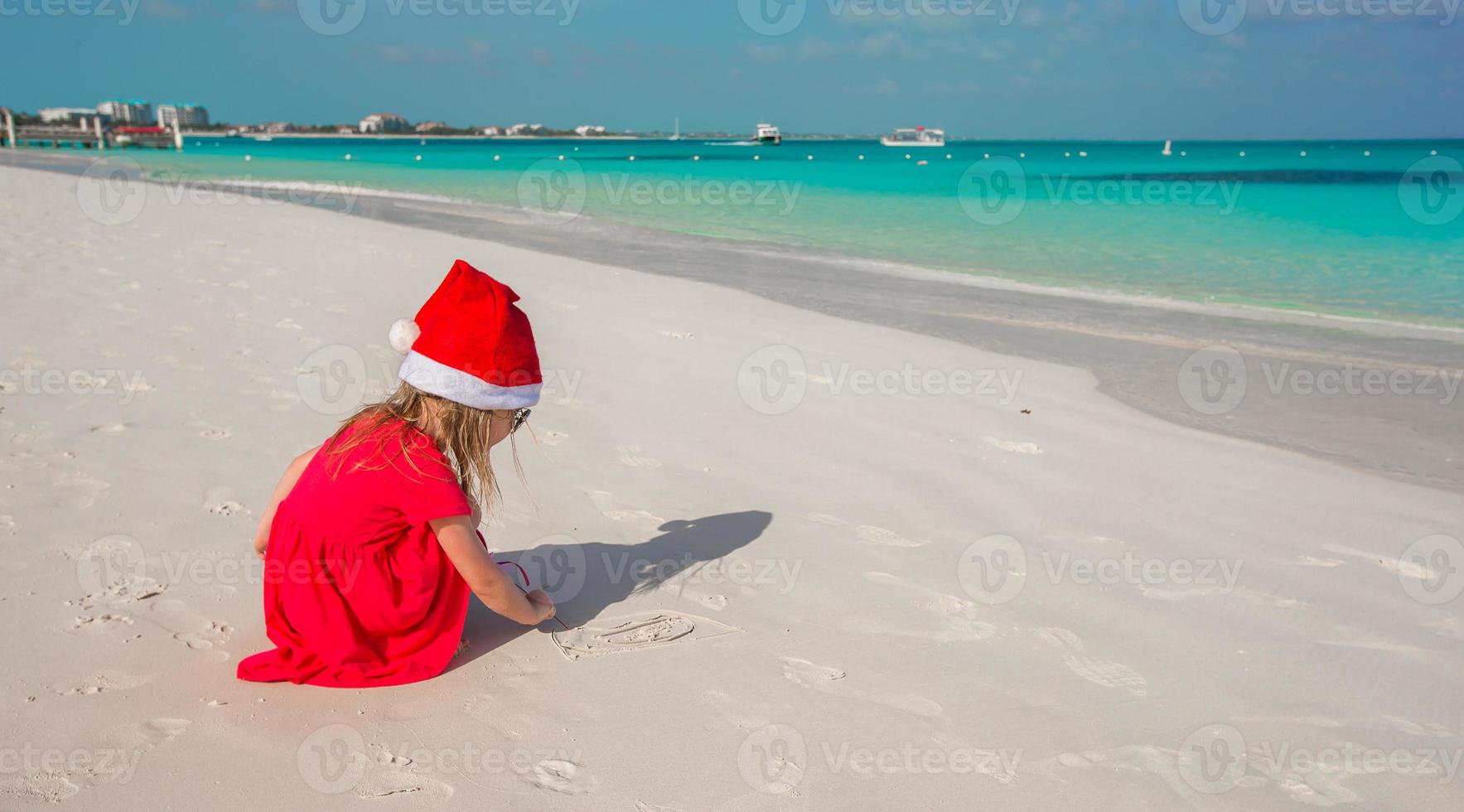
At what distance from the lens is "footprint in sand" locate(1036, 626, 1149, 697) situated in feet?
8.44

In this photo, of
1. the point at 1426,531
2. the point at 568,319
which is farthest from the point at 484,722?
the point at 568,319

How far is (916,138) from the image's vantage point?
355ft

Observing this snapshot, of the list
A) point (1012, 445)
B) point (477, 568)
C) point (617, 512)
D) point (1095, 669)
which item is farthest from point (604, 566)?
point (1012, 445)

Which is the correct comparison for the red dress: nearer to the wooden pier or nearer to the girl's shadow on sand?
the girl's shadow on sand

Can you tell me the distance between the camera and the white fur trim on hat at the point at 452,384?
2346mm

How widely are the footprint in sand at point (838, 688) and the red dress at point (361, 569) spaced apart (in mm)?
973

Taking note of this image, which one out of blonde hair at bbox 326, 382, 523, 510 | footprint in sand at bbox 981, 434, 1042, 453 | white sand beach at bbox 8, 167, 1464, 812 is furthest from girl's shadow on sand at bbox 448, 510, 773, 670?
footprint in sand at bbox 981, 434, 1042, 453

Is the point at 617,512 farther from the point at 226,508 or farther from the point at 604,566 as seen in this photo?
the point at 226,508

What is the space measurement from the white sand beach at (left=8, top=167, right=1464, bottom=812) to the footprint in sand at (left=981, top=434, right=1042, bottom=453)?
28mm

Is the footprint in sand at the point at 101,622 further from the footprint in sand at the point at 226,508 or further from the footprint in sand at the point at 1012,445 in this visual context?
the footprint in sand at the point at 1012,445

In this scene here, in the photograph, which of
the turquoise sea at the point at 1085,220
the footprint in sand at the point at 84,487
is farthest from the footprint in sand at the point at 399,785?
the turquoise sea at the point at 1085,220

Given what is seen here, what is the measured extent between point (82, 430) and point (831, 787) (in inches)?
148

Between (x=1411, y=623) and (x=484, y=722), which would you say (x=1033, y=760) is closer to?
(x=484, y=722)

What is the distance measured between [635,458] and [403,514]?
192 cm
